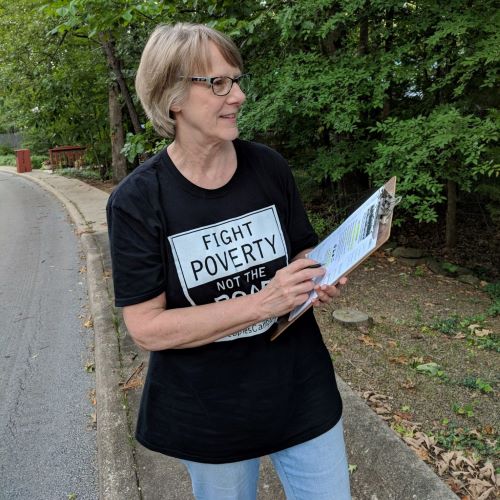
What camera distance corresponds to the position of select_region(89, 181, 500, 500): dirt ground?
9.84 ft

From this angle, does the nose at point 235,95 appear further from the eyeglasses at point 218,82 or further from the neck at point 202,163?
the neck at point 202,163

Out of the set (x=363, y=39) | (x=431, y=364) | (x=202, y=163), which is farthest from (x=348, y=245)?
(x=363, y=39)

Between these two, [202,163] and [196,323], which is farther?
[202,163]

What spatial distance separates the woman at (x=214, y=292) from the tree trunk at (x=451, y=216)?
6.43 metres

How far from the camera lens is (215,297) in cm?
154

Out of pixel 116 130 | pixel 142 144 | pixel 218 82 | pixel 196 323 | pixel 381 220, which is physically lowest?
pixel 116 130

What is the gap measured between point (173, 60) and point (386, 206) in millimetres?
724

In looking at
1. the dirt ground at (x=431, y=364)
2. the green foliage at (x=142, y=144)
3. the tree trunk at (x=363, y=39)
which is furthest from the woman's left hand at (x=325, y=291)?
the tree trunk at (x=363, y=39)

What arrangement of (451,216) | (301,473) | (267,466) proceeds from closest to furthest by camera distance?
(301,473)
(267,466)
(451,216)

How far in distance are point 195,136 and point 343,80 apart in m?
4.34

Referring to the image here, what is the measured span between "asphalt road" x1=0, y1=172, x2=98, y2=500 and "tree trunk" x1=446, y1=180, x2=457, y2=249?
5185 mm

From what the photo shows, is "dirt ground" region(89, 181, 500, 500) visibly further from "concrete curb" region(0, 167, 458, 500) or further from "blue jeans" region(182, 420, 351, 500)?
"blue jeans" region(182, 420, 351, 500)

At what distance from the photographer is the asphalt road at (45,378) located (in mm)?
3139

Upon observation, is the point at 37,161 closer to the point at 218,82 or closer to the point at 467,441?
the point at 467,441
